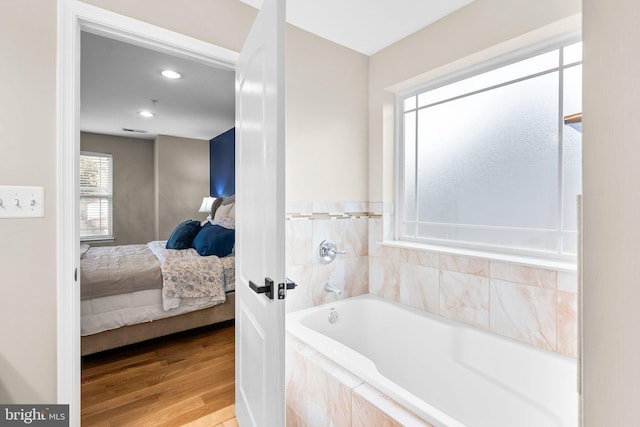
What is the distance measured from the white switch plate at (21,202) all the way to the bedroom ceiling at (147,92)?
5.55 ft

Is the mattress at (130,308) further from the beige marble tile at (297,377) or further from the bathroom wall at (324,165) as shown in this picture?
the beige marble tile at (297,377)

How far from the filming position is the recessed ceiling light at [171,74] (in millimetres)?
2987

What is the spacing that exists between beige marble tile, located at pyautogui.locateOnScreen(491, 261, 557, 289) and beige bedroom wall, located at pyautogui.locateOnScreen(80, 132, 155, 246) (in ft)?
19.0

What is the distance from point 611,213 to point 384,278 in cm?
215

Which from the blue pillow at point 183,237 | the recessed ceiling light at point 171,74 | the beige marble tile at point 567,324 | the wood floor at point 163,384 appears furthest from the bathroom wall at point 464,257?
the blue pillow at point 183,237

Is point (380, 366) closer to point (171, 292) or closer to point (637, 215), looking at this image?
point (171, 292)

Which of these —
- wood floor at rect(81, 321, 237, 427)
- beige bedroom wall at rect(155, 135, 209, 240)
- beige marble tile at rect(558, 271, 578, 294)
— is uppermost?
beige bedroom wall at rect(155, 135, 209, 240)

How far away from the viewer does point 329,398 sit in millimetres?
1321

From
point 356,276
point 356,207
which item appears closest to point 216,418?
point 356,276

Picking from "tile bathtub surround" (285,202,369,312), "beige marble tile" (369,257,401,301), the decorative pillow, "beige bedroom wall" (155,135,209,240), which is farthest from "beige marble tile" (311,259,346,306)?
"beige bedroom wall" (155,135,209,240)

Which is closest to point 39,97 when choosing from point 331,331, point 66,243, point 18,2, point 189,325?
point 18,2

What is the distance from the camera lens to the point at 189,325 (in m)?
2.95

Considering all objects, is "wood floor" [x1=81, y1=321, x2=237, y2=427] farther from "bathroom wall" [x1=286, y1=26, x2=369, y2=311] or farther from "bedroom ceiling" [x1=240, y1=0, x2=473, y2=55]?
"bedroom ceiling" [x1=240, y1=0, x2=473, y2=55]

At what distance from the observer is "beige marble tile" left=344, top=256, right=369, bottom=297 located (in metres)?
2.38
